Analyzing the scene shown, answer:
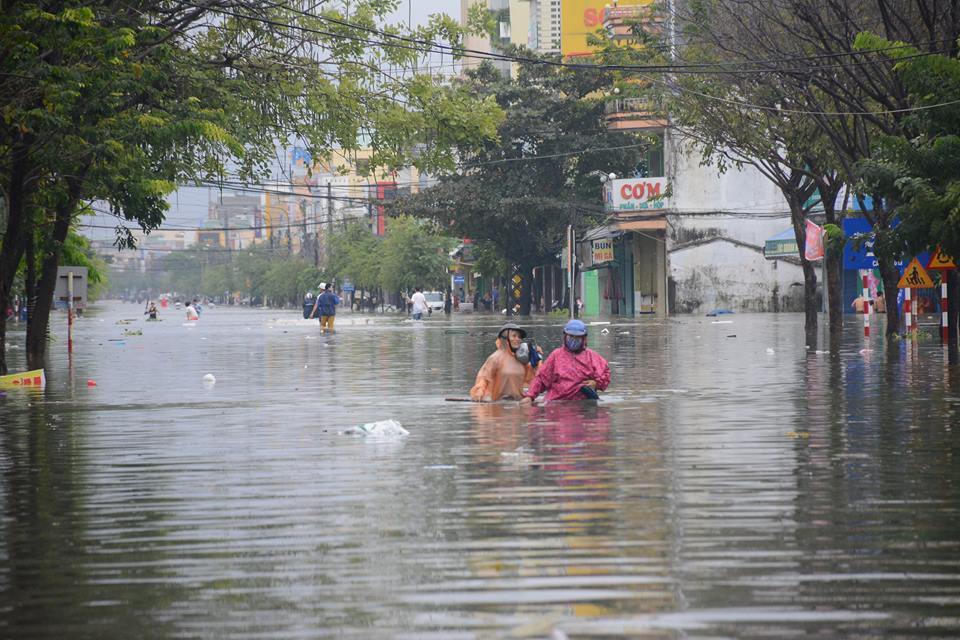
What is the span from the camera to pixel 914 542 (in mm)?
8141

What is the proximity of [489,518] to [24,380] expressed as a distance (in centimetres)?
1806

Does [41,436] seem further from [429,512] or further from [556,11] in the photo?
[556,11]

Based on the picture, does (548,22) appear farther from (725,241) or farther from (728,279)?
(728,279)

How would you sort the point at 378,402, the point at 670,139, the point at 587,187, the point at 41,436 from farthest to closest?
the point at 587,187 → the point at 670,139 → the point at 378,402 → the point at 41,436

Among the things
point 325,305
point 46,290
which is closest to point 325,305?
point 325,305

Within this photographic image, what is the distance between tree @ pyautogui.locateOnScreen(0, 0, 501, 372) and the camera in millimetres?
21406

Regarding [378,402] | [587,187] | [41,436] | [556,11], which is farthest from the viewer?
[556,11]

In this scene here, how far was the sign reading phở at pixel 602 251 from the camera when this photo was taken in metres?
85.2

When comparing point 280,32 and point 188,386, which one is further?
point 280,32

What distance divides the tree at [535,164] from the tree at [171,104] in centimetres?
4238

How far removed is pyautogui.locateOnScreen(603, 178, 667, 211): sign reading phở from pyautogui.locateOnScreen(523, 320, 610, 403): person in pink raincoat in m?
56.5

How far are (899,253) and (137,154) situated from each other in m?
12.2

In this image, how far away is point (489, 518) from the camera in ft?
30.5

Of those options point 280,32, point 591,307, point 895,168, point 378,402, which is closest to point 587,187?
point 591,307
